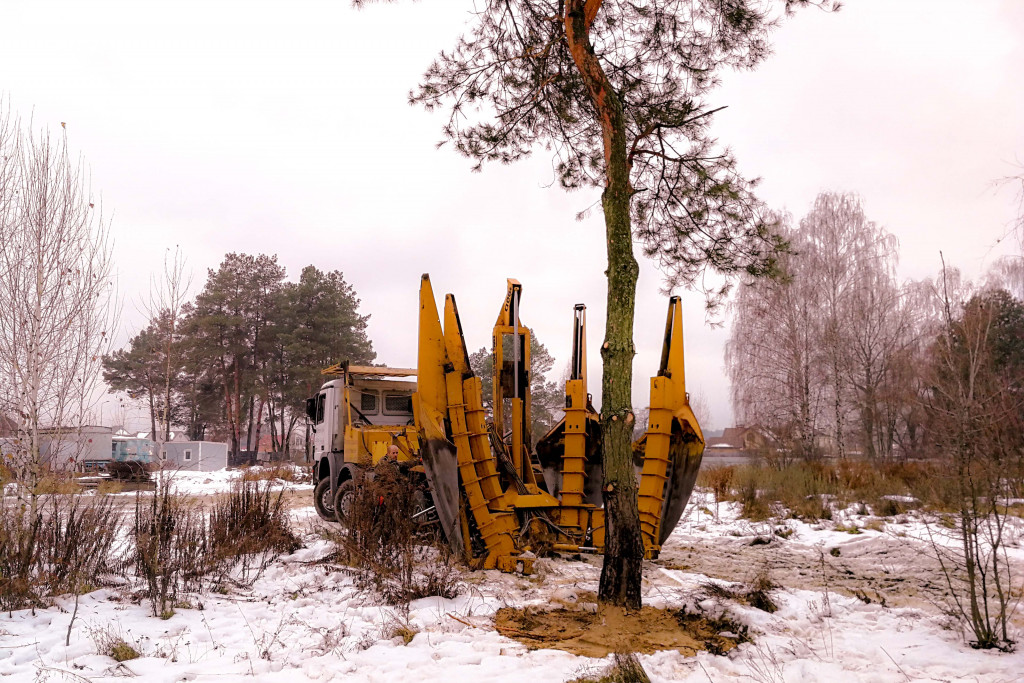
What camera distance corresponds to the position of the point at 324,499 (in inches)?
493

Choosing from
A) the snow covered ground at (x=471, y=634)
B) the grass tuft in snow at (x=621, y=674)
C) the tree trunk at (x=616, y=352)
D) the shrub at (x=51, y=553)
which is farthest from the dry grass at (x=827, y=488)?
the shrub at (x=51, y=553)

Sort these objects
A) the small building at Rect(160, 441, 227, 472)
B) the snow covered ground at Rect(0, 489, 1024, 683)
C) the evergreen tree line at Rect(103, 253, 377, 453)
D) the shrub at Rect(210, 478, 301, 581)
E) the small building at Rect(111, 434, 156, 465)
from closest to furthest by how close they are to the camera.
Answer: the snow covered ground at Rect(0, 489, 1024, 683) < the shrub at Rect(210, 478, 301, 581) < the small building at Rect(111, 434, 156, 465) < the small building at Rect(160, 441, 227, 472) < the evergreen tree line at Rect(103, 253, 377, 453)

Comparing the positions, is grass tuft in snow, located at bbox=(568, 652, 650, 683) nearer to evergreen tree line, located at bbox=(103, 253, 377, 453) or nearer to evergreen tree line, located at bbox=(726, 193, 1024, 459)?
evergreen tree line, located at bbox=(726, 193, 1024, 459)

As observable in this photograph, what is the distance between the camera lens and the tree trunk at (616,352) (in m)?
5.76

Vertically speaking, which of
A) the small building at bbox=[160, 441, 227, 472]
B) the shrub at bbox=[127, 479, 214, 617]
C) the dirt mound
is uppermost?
the shrub at bbox=[127, 479, 214, 617]

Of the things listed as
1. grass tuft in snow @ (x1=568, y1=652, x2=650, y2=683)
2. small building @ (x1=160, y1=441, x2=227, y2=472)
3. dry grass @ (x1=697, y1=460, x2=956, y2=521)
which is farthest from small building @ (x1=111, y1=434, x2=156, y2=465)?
grass tuft in snow @ (x1=568, y1=652, x2=650, y2=683)

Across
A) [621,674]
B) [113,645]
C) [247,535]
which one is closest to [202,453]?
[247,535]

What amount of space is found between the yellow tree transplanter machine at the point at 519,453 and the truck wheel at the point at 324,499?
12.4 feet

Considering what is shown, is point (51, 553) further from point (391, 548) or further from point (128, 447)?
point (128, 447)

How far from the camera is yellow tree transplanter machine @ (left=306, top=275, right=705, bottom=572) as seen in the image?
750 centimetres

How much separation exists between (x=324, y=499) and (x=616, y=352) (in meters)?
8.26

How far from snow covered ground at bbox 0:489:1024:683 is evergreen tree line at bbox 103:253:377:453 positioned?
3075cm

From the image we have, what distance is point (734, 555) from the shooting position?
877 cm

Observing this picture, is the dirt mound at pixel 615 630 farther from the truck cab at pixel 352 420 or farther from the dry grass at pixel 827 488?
the dry grass at pixel 827 488
